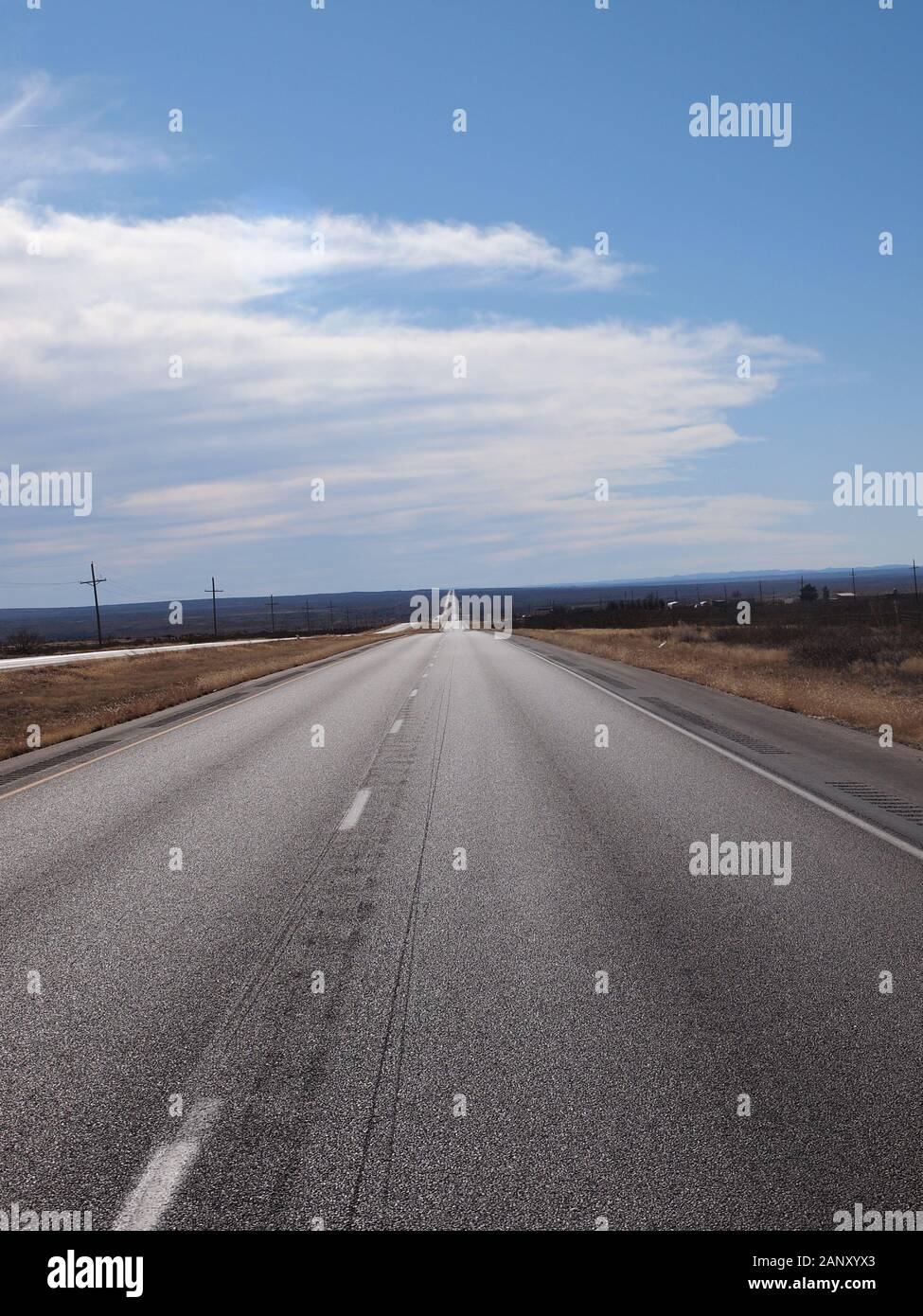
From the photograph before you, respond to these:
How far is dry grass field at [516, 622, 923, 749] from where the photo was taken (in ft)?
71.3

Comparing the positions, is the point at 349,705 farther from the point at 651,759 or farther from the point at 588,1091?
the point at 588,1091

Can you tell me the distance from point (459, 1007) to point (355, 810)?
5862 millimetres

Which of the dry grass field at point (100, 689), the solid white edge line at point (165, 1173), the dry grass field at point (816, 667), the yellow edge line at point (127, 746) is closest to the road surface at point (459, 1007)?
the solid white edge line at point (165, 1173)

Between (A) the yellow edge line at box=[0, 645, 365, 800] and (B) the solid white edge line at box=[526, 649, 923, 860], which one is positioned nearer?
(B) the solid white edge line at box=[526, 649, 923, 860]

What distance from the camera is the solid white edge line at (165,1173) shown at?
11.9 ft

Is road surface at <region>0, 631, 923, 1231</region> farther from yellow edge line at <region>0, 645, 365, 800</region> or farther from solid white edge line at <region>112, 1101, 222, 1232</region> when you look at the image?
yellow edge line at <region>0, 645, 365, 800</region>

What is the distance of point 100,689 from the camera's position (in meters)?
36.3

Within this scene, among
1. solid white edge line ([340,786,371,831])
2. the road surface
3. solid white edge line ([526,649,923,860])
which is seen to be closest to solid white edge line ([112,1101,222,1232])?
the road surface

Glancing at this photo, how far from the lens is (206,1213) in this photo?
3654 millimetres

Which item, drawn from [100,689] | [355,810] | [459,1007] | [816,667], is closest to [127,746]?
[355,810]

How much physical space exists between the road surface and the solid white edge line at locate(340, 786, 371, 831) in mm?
53

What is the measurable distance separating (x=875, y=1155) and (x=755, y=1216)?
2.11 feet
